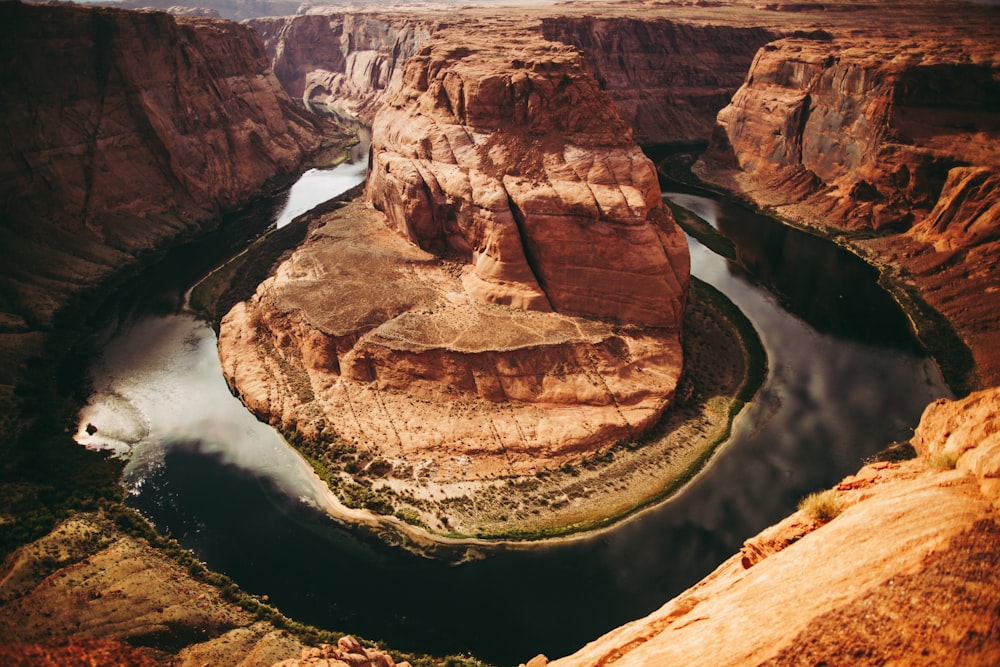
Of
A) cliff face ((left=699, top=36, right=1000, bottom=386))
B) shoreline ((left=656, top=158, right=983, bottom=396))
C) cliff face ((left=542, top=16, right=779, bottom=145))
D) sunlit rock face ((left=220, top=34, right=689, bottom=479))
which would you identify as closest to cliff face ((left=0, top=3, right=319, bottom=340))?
sunlit rock face ((left=220, top=34, right=689, bottom=479))

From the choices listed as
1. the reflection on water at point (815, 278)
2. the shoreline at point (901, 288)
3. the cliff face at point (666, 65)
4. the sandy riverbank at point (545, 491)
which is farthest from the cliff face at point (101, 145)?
the shoreline at point (901, 288)

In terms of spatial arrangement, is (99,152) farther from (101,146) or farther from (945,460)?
(945,460)

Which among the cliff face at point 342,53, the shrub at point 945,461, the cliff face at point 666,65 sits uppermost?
the cliff face at point 342,53

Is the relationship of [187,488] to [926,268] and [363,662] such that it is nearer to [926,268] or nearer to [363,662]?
[363,662]

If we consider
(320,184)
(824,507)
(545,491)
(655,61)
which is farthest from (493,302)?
(655,61)

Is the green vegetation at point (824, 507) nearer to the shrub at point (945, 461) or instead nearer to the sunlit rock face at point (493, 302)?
the shrub at point (945, 461)

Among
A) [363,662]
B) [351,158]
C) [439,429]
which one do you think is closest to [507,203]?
[439,429]
